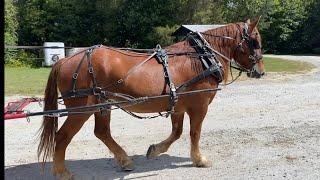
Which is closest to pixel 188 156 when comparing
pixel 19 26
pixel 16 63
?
pixel 16 63

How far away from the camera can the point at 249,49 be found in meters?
7.30

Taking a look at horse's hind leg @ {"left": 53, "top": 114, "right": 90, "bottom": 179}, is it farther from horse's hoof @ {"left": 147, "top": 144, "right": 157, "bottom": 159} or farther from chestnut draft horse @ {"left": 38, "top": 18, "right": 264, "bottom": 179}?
horse's hoof @ {"left": 147, "top": 144, "right": 157, "bottom": 159}

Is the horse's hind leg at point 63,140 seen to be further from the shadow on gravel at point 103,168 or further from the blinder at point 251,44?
the blinder at point 251,44

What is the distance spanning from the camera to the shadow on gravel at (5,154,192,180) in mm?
6555

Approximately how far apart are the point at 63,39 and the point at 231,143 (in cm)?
3328

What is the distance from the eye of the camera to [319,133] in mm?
8992

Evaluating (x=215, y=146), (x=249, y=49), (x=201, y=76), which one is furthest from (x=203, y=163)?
(x=249, y=49)

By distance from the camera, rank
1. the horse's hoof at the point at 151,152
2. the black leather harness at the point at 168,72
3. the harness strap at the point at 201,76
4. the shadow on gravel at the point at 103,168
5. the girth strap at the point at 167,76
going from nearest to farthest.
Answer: the black leather harness at the point at 168,72 → the girth strap at the point at 167,76 → the shadow on gravel at the point at 103,168 → the harness strap at the point at 201,76 → the horse's hoof at the point at 151,152

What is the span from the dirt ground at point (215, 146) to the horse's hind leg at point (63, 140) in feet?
1.24

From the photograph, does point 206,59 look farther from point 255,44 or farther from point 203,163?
point 203,163

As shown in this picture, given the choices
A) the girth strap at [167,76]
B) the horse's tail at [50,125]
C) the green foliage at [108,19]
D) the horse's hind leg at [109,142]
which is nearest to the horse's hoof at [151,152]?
the horse's hind leg at [109,142]

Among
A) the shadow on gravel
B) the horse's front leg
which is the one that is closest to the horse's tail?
the shadow on gravel

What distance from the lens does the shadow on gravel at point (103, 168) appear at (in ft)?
21.5

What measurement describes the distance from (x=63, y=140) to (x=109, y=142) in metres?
0.97
